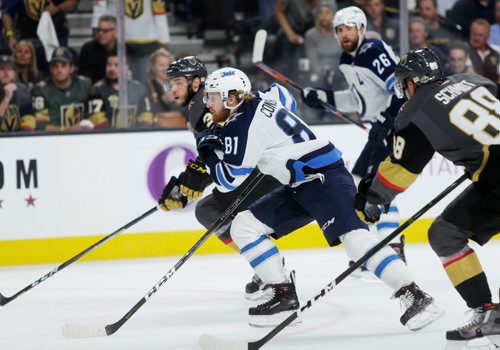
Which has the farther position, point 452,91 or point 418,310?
point 418,310

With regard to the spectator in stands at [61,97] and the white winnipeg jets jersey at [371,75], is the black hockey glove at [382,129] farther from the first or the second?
the spectator in stands at [61,97]

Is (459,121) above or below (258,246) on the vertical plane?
above

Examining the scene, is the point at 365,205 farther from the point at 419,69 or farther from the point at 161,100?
the point at 161,100

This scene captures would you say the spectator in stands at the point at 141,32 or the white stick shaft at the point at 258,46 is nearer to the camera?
the white stick shaft at the point at 258,46

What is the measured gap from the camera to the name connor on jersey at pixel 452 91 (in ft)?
11.2

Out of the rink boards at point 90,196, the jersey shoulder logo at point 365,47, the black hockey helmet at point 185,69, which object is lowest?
the rink boards at point 90,196

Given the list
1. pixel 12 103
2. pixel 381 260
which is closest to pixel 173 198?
pixel 381 260

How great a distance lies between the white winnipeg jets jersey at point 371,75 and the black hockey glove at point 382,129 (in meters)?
0.05

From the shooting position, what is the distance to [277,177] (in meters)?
4.20

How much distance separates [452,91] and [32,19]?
12.4 ft

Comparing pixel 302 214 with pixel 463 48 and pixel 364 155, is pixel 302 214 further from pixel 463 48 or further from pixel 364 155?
pixel 463 48

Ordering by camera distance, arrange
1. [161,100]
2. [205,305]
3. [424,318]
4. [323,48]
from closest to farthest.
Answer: [424,318]
[205,305]
[161,100]
[323,48]

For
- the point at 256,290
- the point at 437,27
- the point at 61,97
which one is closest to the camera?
the point at 256,290

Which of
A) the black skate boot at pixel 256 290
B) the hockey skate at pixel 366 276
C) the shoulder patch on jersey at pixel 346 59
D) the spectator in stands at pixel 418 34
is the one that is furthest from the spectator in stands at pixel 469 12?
the black skate boot at pixel 256 290
